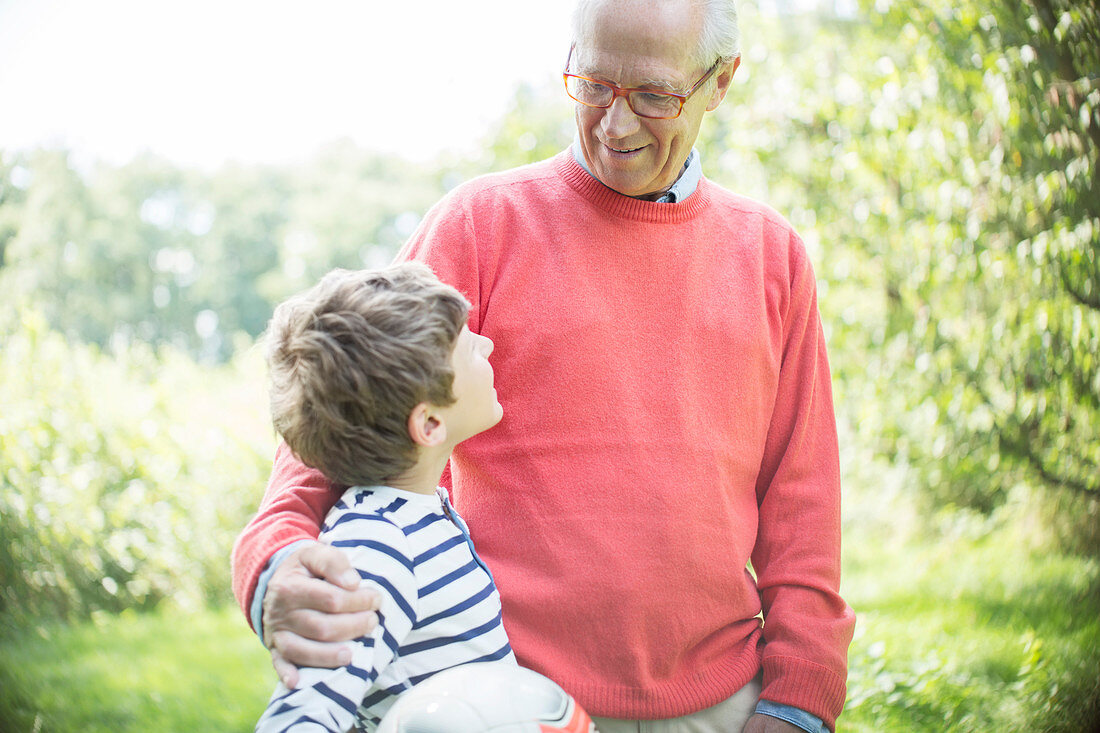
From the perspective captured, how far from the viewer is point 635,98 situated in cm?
160

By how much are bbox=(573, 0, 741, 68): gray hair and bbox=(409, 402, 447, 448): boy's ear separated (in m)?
0.73

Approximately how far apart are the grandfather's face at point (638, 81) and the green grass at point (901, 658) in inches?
80.9

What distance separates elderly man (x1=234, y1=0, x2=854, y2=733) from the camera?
1543mm

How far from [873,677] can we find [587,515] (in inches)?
83.2

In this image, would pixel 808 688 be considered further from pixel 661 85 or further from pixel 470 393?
pixel 661 85

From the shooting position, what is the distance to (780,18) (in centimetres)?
557

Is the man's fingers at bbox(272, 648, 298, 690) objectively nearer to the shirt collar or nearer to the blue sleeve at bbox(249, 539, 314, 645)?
the blue sleeve at bbox(249, 539, 314, 645)

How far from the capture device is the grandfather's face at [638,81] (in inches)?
61.2

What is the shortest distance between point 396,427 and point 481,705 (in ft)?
1.38

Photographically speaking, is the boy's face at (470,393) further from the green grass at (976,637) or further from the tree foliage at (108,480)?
the tree foliage at (108,480)

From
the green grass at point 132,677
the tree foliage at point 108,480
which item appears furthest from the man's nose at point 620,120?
the tree foliage at point 108,480

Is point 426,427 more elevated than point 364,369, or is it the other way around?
point 364,369

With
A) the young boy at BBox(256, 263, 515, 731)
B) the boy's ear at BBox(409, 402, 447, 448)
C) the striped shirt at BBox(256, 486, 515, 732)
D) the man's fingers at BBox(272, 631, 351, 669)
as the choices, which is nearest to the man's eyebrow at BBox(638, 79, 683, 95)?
the young boy at BBox(256, 263, 515, 731)

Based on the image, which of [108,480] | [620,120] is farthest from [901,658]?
[108,480]
